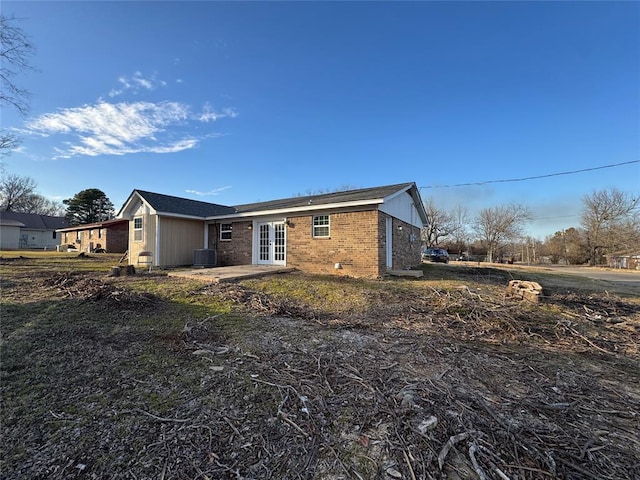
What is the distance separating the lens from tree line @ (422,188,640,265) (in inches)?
1246

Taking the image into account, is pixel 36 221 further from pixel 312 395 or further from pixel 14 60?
pixel 312 395

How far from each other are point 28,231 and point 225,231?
39384 mm

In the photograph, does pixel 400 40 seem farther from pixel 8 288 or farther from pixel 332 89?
pixel 8 288

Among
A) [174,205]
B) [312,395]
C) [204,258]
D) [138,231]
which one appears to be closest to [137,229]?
[138,231]

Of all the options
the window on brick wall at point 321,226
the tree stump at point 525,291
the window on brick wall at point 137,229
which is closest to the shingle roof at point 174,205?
the window on brick wall at point 137,229

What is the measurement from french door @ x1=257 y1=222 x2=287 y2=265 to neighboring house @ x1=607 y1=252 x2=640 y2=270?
34421 millimetres

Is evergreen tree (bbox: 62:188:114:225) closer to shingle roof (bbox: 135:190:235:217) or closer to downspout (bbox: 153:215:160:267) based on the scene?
shingle roof (bbox: 135:190:235:217)

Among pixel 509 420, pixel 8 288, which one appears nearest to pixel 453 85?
pixel 509 420

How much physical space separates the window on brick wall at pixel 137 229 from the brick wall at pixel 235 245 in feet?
11.6

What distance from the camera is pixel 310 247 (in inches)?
453

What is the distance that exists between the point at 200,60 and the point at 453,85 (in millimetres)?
10070

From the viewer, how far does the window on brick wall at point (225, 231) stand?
46.8 feet

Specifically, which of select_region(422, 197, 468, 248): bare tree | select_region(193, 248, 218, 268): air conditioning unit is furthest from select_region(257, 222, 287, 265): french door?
select_region(422, 197, 468, 248): bare tree

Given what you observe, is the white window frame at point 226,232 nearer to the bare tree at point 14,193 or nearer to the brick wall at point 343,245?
the brick wall at point 343,245
